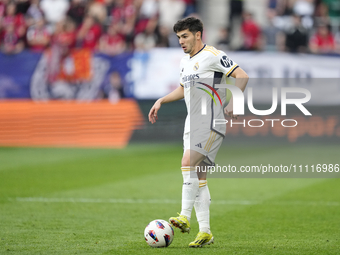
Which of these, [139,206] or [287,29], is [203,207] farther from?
[287,29]

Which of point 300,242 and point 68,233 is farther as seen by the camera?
point 68,233

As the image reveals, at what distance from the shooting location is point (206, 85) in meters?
4.96

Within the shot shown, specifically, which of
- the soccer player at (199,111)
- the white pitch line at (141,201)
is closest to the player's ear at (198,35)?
the soccer player at (199,111)

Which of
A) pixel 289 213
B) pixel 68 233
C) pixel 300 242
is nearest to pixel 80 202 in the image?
pixel 68 233

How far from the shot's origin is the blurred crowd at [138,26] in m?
15.1

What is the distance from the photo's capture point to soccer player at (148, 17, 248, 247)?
4879mm

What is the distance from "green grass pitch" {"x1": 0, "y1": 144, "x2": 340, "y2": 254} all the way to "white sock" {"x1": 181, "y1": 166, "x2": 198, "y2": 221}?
35 cm

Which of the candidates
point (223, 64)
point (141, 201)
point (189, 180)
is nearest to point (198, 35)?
point (223, 64)

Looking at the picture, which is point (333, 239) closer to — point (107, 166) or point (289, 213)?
point (289, 213)

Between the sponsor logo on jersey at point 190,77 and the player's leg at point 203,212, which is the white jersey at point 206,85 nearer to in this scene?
the sponsor logo on jersey at point 190,77

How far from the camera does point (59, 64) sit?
48.8 feet

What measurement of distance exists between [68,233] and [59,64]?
392 inches

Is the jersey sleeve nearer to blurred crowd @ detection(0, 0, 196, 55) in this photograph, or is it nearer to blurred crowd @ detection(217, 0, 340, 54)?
blurred crowd @ detection(217, 0, 340, 54)

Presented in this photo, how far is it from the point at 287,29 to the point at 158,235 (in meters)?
11.4
